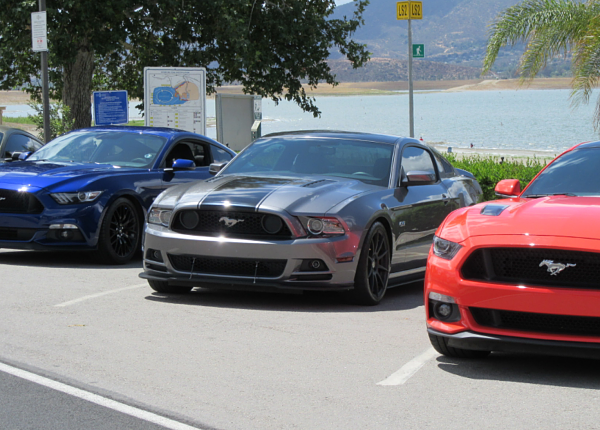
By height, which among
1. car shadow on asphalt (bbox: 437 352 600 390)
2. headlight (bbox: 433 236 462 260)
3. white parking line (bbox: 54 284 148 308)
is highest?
headlight (bbox: 433 236 462 260)

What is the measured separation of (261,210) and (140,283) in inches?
82.8

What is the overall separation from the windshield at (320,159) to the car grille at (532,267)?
9.83ft

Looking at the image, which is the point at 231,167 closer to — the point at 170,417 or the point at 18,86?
the point at 170,417

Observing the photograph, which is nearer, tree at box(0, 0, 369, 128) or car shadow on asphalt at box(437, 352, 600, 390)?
car shadow on asphalt at box(437, 352, 600, 390)

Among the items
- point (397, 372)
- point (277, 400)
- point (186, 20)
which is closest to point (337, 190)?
point (397, 372)

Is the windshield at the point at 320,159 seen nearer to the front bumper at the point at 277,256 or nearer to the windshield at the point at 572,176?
the front bumper at the point at 277,256

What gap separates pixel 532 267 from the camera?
544 centimetres

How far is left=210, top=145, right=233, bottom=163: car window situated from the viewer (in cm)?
1212

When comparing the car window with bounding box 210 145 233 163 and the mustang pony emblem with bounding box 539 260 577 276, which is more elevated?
the car window with bounding box 210 145 233 163

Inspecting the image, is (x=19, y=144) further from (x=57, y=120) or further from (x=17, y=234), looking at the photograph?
(x=57, y=120)

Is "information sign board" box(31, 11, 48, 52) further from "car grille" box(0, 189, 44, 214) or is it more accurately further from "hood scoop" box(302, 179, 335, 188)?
"hood scoop" box(302, 179, 335, 188)

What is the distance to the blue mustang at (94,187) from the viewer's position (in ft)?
32.3

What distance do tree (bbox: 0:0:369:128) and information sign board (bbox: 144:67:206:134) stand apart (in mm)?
7902

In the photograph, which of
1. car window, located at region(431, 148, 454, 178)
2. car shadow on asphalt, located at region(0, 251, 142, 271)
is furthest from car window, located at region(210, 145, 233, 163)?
car window, located at region(431, 148, 454, 178)
